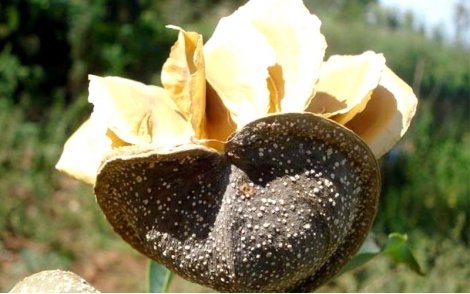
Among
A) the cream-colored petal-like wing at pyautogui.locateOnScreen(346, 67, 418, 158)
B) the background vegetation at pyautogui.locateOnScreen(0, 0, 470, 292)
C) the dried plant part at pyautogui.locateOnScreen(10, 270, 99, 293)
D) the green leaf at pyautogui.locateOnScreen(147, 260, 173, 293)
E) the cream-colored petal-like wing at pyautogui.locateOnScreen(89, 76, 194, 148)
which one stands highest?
the cream-colored petal-like wing at pyautogui.locateOnScreen(89, 76, 194, 148)

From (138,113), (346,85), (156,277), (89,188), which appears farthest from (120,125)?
(89,188)

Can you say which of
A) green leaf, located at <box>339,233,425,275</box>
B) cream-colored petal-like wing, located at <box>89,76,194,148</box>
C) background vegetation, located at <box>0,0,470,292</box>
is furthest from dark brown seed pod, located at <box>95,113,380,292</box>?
background vegetation, located at <box>0,0,470,292</box>

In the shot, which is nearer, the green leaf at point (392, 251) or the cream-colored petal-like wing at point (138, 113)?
the cream-colored petal-like wing at point (138, 113)

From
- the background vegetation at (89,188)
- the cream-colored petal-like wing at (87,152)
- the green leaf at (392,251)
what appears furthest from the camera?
the background vegetation at (89,188)

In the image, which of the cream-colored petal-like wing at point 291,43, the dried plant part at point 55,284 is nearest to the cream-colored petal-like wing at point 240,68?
the cream-colored petal-like wing at point 291,43

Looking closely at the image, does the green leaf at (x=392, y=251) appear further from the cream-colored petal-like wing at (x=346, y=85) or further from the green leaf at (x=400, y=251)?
the cream-colored petal-like wing at (x=346, y=85)

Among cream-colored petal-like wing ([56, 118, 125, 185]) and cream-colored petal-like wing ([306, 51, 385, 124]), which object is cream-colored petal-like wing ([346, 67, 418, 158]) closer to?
cream-colored petal-like wing ([306, 51, 385, 124])

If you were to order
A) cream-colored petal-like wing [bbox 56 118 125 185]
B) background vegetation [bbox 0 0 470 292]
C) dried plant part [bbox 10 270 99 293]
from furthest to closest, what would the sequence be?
background vegetation [bbox 0 0 470 292], cream-colored petal-like wing [bbox 56 118 125 185], dried plant part [bbox 10 270 99 293]
